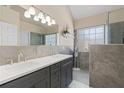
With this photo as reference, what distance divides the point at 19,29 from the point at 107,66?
7.16 ft

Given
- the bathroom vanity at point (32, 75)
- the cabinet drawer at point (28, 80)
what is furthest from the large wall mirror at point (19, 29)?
the cabinet drawer at point (28, 80)

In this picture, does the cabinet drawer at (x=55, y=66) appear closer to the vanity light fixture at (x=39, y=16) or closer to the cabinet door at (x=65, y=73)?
the cabinet door at (x=65, y=73)

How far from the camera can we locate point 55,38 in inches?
128

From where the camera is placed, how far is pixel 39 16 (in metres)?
2.63

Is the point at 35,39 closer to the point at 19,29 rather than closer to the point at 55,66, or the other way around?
the point at 19,29

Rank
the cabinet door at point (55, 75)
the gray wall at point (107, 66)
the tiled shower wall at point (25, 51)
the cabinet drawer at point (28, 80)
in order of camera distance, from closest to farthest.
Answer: the cabinet drawer at point (28, 80)
the tiled shower wall at point (25, 51)
the cabinet door at point (55, 75)
the gray wall at point (107, 66)

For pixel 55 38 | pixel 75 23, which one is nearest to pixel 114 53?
pixel 55 38

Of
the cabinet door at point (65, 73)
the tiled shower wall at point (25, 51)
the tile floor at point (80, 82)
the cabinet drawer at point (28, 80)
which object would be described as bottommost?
the tile floor at point (80, 82)

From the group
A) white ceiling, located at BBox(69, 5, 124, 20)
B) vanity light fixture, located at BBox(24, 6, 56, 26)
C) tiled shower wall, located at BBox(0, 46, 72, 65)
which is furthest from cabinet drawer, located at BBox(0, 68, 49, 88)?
white ceiling, located at BBox(69, 5, 124, 20)

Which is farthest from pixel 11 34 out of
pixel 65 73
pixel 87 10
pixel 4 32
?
pixel 87 10

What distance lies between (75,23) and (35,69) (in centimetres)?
407

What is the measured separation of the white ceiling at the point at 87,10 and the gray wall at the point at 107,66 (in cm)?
195

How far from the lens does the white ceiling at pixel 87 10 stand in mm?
4056

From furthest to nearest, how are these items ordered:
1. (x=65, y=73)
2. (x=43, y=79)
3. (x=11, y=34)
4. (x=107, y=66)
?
(x=107, y=66) → (x=65, y=73) → (x=11, y=34) → (x=43, y=79)
